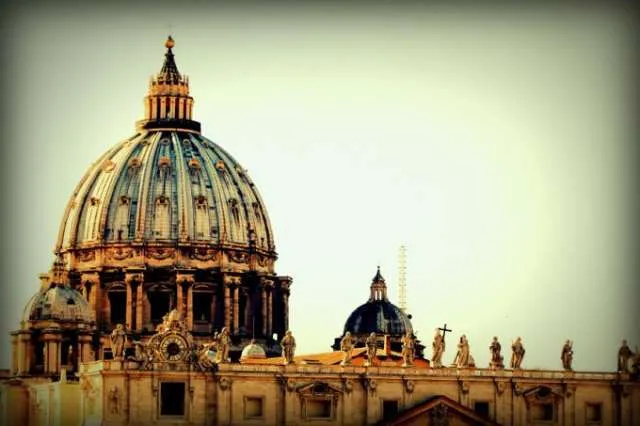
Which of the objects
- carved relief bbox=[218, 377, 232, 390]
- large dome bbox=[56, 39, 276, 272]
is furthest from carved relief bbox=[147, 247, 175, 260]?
carved relief bbox=[218, 377, 232, 390]

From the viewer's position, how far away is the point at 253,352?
16000cm

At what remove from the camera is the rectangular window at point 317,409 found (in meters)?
131

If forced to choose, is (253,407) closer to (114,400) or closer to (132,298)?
(114,400)

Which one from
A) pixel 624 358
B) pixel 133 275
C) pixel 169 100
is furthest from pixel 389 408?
pixel 169 100

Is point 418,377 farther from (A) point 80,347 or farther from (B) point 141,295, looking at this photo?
(B) point 141,295

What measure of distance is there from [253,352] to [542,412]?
28852 mm

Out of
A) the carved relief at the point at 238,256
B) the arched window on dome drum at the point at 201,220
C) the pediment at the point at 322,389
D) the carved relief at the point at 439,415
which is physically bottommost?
the carved relief at the point at 439,415

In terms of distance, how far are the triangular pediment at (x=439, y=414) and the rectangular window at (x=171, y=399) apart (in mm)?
9639

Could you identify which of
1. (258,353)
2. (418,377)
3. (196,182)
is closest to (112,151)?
(196,182)

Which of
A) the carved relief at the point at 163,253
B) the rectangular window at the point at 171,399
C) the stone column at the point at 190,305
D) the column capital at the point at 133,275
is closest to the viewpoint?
the rectangular window at the point at 171,399

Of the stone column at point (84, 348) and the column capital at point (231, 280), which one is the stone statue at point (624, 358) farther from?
the column capital at point (231, 280)

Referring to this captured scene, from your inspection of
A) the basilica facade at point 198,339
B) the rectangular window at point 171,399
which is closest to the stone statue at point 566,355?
the basilica facade at point 198,339

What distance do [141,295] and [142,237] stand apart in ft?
14.5

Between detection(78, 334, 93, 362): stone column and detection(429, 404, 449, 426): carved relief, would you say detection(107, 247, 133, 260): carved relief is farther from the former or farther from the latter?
detection(429, 404, 449, 426): carved relief
